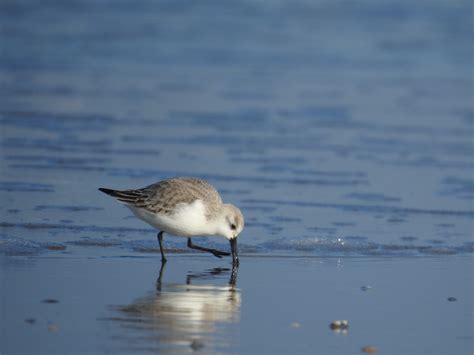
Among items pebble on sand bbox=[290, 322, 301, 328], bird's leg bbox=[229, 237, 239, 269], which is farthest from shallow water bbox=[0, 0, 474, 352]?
pebble on sand bbox=[290, 322, 301, 328]

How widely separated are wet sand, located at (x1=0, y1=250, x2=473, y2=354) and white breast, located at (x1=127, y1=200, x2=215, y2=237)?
28 cm

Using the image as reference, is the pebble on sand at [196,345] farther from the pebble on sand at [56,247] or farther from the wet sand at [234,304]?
the pebble on sand at [56,247]

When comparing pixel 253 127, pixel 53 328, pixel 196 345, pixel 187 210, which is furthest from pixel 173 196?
pixel 253 127

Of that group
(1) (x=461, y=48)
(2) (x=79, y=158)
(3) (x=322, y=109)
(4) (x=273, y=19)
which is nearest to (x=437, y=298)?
(2) (x=79, y=158)

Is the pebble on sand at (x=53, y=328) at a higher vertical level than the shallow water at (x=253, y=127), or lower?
lower

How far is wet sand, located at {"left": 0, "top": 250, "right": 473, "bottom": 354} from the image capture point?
6.48 metres

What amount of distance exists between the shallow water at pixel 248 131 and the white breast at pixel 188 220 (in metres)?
0.32

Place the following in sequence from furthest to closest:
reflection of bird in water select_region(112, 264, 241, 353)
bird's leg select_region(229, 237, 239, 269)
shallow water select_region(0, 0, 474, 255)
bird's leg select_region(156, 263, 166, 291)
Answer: shallow water select_region(0, 0, 474, 255) → bird's leg select_region(229, 237, 239, 269) → bird's leg select_region(156, 263, 166, 291) → reflection of bird in water select_region(112, 264, 241, 353)

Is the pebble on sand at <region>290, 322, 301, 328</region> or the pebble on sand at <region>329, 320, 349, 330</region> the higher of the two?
the pebble on sand at <region>329, 320, 349, 330</region>

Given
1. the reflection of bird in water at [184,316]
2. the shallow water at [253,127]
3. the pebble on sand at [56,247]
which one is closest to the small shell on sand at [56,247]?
the pebble on sand at [56,247]

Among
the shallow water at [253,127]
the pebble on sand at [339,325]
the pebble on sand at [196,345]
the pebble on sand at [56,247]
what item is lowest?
the pebble on sand at [196,345]

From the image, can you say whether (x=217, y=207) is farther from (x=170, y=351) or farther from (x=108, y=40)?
(x=108, y=40)

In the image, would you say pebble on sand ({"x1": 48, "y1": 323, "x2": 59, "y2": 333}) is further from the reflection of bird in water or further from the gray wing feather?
the gray wing feather

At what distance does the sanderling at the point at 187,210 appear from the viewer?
8.64 m
